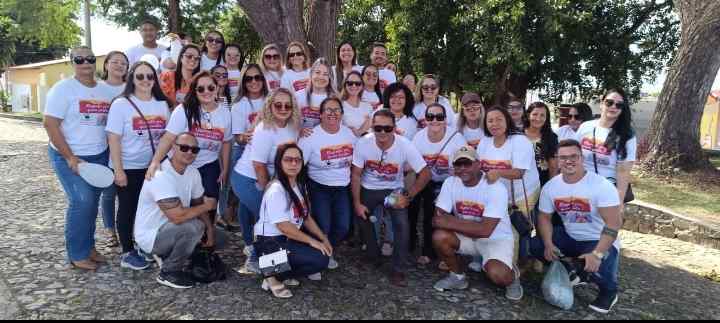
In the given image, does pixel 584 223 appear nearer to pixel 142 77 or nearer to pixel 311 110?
pixel 311 110

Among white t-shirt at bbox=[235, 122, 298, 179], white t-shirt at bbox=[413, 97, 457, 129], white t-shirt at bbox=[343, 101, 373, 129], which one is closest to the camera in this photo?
white t-shirt at bbox=[235, 122, 298, 179]

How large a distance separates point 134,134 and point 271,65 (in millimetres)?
1811

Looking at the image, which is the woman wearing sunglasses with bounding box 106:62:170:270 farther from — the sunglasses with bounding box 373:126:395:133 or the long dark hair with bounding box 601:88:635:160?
the long dark hair with bounding box 601:88:635:160

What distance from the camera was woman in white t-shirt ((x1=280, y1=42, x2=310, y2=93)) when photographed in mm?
5512

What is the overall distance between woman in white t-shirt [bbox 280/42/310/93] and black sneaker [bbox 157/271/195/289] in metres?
2.27

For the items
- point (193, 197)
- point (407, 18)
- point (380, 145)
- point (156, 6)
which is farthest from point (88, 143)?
point (156, 6)

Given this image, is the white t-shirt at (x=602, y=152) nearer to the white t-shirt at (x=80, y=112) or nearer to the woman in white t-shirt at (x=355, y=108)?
the woman in white t-shirt at (x=355, y=108)

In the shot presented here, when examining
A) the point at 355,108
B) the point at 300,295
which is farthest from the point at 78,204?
the point at 355,108

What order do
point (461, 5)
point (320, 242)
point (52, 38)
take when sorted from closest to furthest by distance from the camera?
1. point (320, 242)
2. point (461, 5)
3. point (52, 38)

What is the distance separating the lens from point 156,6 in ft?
64.5

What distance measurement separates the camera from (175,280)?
4.20 metres

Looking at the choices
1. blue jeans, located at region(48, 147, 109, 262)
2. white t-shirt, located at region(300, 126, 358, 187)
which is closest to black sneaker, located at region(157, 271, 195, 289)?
blue jeans, located at region(48, 147, 109, 262)

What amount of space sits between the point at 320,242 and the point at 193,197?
3.80 ft

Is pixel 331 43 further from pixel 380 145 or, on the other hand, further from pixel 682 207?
pixel 682 207
